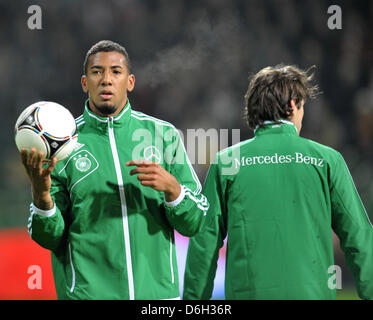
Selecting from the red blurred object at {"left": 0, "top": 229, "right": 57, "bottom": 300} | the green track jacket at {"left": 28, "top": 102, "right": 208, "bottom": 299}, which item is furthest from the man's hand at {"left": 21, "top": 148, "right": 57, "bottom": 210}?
the red blurred object at {"left": 0, "top": 229, "right": 57, "bottom": 300}

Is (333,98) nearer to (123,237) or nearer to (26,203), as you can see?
(26,203)

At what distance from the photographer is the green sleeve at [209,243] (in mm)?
3154

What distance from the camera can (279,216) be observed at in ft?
9.74

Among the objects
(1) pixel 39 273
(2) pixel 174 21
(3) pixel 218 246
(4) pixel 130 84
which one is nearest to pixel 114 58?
(4) pixel 130 84

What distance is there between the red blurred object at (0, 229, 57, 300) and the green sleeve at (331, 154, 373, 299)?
3.91 m

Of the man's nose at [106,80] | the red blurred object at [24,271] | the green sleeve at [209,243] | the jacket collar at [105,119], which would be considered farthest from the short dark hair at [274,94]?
the red blurred object at [24,271]

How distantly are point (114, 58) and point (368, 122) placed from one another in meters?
5.82

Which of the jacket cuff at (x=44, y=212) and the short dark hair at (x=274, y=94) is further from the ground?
the short dark hair at (x=274, y=94)

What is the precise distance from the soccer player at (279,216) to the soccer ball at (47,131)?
78cm

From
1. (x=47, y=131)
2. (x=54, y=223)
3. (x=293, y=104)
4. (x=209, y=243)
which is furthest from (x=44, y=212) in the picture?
(x=293, y=104)

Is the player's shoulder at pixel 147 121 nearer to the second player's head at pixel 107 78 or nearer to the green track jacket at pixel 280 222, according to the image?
the second player's head at pixel 107 78

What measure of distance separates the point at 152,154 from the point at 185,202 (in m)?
0.31

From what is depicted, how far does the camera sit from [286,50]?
325 inches
